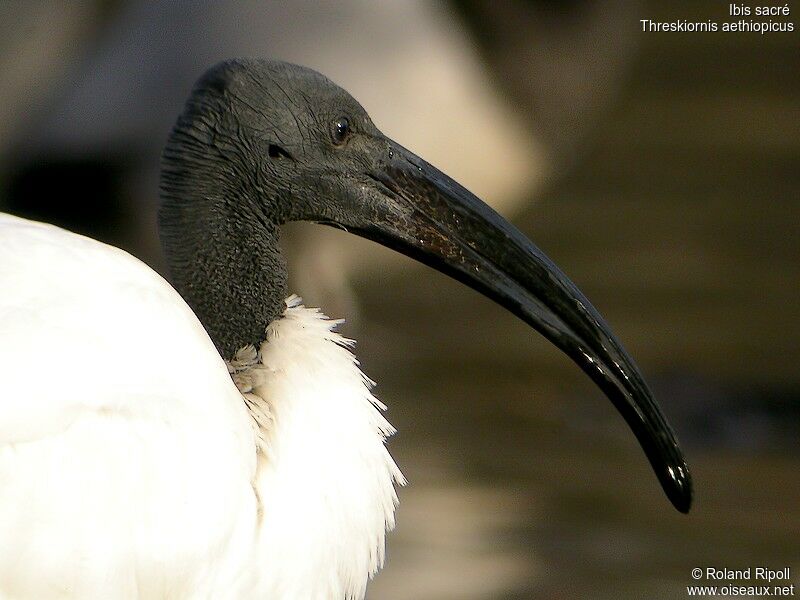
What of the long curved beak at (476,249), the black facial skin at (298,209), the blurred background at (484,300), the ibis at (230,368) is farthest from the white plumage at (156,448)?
the blurred background at (484,300)

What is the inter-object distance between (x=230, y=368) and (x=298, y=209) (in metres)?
0.29

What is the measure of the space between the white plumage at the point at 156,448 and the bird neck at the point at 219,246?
0.23 feet

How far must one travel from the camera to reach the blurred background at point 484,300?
155 inches

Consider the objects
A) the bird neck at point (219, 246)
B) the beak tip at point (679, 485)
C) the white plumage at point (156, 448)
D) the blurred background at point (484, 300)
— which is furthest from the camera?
the blurred background at point (484, 300)

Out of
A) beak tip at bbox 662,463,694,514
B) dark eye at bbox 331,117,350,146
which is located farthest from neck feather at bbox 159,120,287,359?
beak tip at bbox 662,463,694,514

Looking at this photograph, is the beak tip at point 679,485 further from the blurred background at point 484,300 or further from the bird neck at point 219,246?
the blurred background at point 484,300

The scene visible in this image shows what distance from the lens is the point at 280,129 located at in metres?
2.31

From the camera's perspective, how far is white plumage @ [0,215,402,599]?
6.55 feet

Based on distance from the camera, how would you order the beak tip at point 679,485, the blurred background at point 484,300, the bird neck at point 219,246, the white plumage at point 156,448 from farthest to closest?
the blurred background at point 484,300 < the beak tip at point 679,485 < the bird neck at point 219,246 < the white plumage at point 156,448

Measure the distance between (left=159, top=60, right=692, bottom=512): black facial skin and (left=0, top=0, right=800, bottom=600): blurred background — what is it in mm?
1369

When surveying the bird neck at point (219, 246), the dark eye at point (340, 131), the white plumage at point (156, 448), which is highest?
the dark eye at point (340, 131)

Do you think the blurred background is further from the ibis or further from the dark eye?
the dark eye

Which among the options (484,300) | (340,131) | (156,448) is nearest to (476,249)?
(340,131)

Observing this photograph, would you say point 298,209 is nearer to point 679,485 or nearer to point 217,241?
point 217,241
